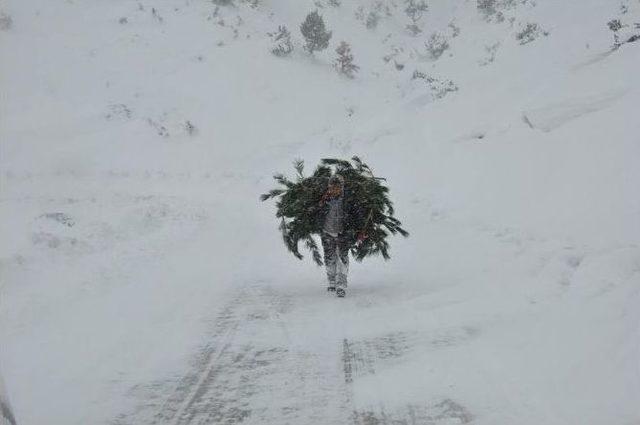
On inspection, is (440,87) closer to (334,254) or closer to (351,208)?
(351,208)

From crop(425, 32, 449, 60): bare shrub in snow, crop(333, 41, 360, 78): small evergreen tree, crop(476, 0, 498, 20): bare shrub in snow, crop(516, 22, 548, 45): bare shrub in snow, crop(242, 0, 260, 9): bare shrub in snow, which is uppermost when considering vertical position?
crop(242, 0, 260, 9): bare shrub in snow

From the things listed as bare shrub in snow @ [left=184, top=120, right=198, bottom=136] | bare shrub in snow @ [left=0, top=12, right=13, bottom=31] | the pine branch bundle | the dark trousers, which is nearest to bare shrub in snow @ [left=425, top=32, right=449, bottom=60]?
bare shrub in snow @ [left=184, top=120, right=198, bottom=136]

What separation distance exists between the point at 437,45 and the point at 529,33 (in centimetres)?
1247

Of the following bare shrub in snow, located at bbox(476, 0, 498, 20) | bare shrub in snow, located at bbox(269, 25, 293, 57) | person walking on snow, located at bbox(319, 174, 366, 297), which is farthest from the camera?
bare shrub in snow, located at bbox(269, 25, 293, 57)

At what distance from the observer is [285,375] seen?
543 centimetres

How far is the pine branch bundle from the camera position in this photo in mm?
9305

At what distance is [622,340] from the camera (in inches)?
209

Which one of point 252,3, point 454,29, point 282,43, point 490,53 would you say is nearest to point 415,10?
point 454,29

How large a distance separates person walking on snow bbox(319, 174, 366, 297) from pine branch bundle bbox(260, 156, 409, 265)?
72 mm

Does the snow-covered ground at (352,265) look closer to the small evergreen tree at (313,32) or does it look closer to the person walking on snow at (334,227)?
the person walking on snow at (334,227)

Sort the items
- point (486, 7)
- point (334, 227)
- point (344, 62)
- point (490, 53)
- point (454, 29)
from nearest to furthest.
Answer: point (334, 227), point (490, 53), point (486, 7), point (454, 29), point (344, 62)

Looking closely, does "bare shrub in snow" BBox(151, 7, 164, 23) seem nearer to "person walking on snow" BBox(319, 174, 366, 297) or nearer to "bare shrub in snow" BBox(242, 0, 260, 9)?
"bare shrub in snow" BBox(242, 0, 260, 9)

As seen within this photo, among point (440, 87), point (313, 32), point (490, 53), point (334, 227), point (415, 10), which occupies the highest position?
point (415, 10)

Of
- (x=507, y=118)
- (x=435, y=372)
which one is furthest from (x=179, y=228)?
(x=435, y=372)
